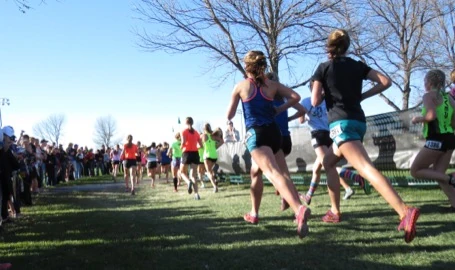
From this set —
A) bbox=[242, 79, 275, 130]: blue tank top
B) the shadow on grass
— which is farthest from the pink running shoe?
bbox=[242, 79, 275, 130]: blue tank top

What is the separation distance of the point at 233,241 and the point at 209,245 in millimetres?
296

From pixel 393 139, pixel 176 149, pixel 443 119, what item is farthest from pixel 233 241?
pixel 176 149

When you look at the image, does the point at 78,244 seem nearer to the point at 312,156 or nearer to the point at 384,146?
the point at 384,146

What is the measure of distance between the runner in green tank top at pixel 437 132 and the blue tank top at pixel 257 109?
2352mm

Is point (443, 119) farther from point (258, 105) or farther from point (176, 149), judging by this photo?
point (176, 149)

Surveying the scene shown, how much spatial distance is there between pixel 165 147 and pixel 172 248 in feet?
54.5

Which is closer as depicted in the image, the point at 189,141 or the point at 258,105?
the point at 258,105

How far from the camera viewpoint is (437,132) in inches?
247

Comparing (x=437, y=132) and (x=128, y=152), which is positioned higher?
(x=128, y=152)

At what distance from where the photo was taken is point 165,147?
70.3ft

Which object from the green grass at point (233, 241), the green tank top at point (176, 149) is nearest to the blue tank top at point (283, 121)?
the green grass at point (233, 241)

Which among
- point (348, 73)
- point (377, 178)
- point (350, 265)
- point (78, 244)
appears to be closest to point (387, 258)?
point (350, 265)

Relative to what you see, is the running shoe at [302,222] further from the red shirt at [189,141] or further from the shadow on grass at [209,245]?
the red shirt at [189,141]

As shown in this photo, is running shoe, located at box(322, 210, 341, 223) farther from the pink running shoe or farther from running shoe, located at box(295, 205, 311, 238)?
the pink running shoe
